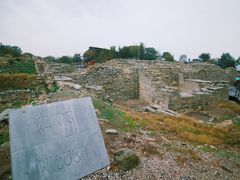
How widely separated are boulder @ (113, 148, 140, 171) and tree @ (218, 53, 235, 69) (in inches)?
1743

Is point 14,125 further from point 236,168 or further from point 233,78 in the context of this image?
point 233,78

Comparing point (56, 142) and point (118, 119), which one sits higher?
point (56, 142)

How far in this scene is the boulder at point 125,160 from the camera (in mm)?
4227

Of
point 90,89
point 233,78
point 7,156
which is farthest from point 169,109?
point 233,78

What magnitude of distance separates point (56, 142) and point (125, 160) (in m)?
1.59

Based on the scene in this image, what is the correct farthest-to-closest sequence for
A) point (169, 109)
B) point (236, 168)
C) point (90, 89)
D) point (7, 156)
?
point (90, 89) < point (169, 109) < point (236, 168) < point (7, 156)

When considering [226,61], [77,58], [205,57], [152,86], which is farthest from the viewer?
[77,58]

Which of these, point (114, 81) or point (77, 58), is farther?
point (77, 58)

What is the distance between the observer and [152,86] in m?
13.0

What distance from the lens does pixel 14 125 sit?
10.1 feet

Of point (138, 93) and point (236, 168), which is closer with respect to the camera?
point (236, 168)

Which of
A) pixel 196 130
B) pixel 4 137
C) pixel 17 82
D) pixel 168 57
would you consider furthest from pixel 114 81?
pixel 168 57

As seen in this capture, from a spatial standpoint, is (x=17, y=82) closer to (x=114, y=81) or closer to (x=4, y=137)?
(x=114, y=81)

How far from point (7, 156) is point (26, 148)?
1.50 m
